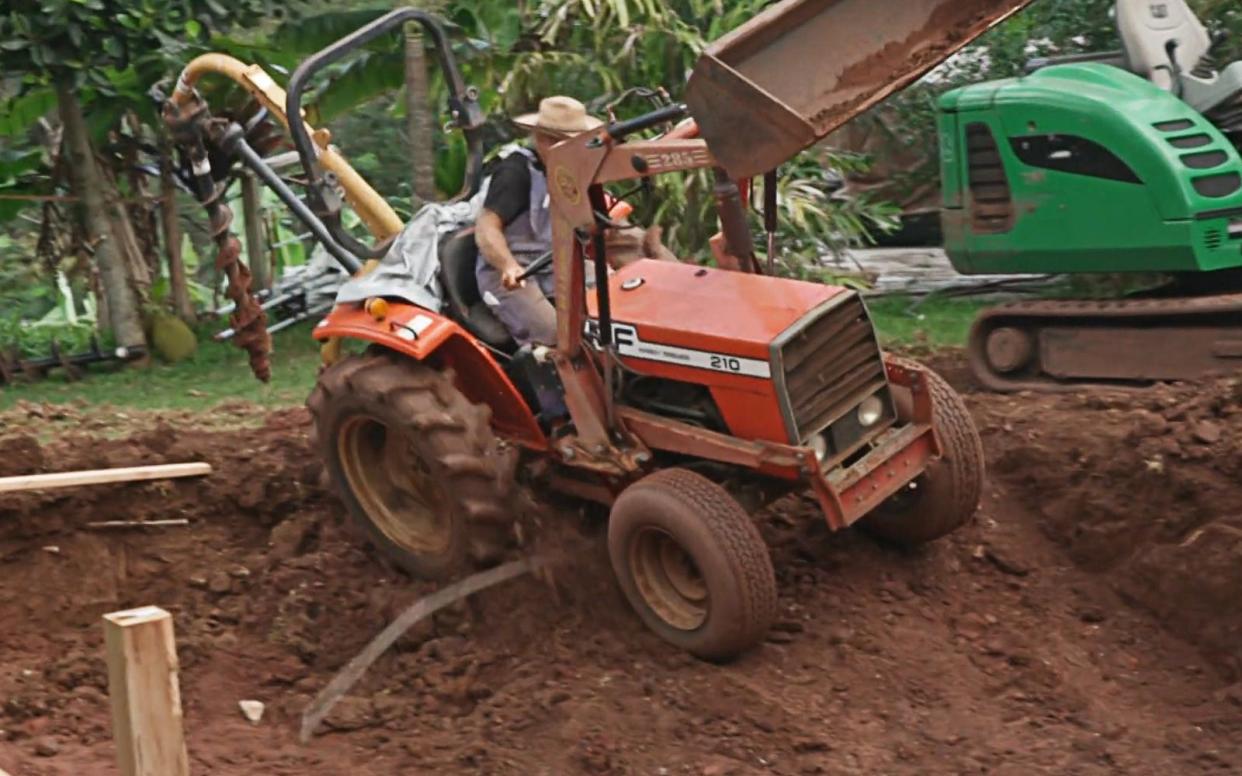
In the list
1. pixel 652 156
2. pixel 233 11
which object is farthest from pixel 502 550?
pixel 233 11

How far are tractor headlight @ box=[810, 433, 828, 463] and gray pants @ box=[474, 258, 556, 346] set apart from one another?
117 centimetres

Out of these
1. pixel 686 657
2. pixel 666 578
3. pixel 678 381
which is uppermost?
pixel 678 381

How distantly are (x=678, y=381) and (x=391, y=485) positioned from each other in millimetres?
1484

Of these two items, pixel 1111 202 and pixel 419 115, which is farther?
pixel 1111 202

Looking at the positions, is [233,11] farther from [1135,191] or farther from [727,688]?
[727,688]

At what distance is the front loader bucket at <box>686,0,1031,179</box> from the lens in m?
5.52

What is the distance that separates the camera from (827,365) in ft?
18.9

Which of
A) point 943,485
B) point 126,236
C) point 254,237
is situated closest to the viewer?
point 943,485

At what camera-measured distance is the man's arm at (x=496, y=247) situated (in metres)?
6.04

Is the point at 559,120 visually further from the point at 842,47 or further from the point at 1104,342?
the point at 1104,342

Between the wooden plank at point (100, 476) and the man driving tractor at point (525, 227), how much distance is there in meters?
1.63

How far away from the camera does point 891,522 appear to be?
634 cm

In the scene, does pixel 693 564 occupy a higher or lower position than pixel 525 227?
lower

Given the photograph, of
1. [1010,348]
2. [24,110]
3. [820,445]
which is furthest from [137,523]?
[24,110]
